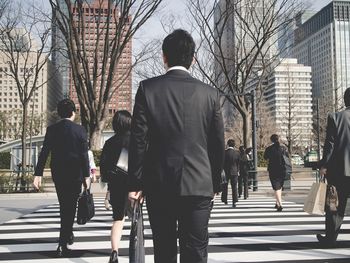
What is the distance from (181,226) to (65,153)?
2.69 m

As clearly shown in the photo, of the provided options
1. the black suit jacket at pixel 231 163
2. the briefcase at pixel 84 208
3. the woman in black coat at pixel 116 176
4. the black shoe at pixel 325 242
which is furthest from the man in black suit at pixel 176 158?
the black suit jacket at pixel 231 163

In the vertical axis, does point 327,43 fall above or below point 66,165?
above

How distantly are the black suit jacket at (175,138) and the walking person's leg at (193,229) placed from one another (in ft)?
0.22

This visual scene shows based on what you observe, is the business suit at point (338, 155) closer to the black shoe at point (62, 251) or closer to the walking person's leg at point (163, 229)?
the walking person's leg at point (163, 229)

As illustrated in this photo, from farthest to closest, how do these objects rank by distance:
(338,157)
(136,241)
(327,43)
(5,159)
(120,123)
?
(327,43) < (5,159) < (338,157) < (120,123) < (136,241)

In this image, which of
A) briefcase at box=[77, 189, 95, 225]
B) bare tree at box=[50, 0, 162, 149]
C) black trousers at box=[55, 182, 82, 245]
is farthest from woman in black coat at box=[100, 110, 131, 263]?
bare tree at box=[50, 0, 162, 149]

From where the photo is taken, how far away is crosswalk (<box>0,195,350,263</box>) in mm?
4578

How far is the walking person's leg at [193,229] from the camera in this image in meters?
2.24

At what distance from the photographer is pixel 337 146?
4617 mm

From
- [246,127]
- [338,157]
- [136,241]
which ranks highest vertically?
[246,127]

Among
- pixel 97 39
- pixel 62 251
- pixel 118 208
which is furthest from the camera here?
pixel 97 39

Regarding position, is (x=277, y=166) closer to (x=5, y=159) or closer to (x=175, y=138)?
(x=175, y=138)

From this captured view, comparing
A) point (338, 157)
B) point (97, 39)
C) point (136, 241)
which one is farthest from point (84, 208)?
point (97, 39)

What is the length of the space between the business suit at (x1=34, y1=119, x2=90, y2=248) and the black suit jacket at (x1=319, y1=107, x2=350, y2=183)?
271 centimetres
